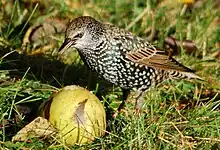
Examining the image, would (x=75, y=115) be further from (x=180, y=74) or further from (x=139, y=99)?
(x=180, y=74)


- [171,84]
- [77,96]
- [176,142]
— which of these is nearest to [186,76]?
[171,84]

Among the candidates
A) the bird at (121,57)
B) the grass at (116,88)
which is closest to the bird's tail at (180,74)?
the bird at (121,57)

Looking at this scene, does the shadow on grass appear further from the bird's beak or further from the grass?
the bird's beak

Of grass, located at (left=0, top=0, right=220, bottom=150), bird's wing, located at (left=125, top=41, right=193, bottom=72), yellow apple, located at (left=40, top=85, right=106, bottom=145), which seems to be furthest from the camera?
bird's wing, located at (left=125, top=41, right=193, bottom=72)

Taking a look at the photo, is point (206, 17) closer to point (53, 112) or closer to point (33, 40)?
point (33, 40)

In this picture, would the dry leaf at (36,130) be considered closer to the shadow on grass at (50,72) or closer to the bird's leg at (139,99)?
the bird's leg at (139,99)

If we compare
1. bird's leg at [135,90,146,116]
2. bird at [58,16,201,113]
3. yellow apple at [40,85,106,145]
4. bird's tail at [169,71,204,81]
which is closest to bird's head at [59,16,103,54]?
bird at [58,16,201,113]
